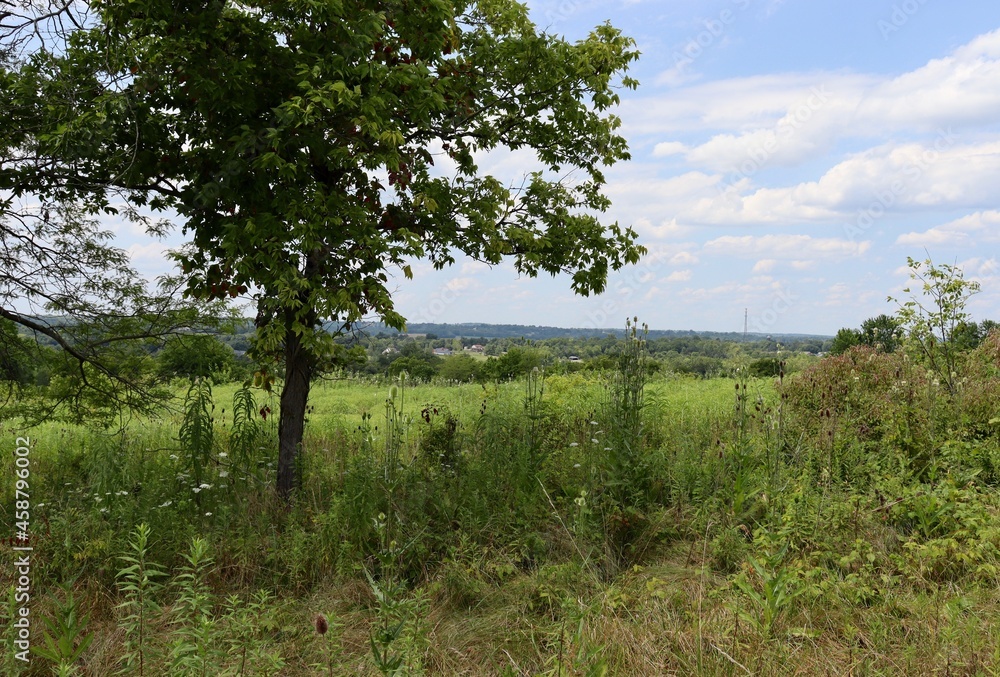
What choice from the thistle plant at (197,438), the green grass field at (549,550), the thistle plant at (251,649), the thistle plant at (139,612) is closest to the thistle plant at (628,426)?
the green grass field at (549,550)

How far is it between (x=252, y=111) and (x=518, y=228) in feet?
9.03

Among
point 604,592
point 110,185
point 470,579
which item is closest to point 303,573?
point 470,579

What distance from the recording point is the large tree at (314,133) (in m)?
5.40

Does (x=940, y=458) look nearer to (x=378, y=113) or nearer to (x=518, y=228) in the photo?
(x=518, y=228)

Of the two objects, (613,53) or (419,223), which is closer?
(419,223)

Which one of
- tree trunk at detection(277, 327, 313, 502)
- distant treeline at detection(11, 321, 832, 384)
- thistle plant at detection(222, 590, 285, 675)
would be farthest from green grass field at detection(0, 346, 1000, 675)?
distant treeline at detection(11, 321, 832, 384)

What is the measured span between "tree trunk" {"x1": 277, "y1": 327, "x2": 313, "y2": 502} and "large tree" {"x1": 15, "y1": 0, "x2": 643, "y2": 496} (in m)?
0.01

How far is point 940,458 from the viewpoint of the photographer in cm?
632

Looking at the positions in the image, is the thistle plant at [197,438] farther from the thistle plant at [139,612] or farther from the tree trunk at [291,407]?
the thistle plant at [139,612]

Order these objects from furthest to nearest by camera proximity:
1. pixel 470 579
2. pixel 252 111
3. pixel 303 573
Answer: pixel 252 111 → pixel 303 573 → pixel 470 579

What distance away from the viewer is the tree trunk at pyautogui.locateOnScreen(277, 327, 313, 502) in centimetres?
705

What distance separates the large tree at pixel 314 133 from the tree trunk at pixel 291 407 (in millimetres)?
15
